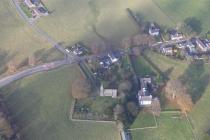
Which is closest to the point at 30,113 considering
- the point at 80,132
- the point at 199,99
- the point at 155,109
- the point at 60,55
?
the point at 80,132

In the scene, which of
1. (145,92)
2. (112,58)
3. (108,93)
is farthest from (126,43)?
(108,93)

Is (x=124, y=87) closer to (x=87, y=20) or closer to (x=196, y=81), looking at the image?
(x=196, y=81)

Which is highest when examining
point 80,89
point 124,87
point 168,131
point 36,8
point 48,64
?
point 36,8

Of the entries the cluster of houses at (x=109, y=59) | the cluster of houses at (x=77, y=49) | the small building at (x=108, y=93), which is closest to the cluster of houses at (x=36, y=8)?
the cluster of houses at (x=77, y=49)

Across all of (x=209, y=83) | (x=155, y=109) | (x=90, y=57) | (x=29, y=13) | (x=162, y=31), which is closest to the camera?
(x=155, y=109)

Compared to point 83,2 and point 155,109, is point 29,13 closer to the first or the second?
point 83,2

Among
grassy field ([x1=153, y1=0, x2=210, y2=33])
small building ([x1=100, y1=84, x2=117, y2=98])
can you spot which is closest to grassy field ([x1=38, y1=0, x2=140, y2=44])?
grassy field ([x1=153, y1=0, x2=210, y2=33])

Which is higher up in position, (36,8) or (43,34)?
(36,8)

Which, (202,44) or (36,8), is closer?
(202,44)
